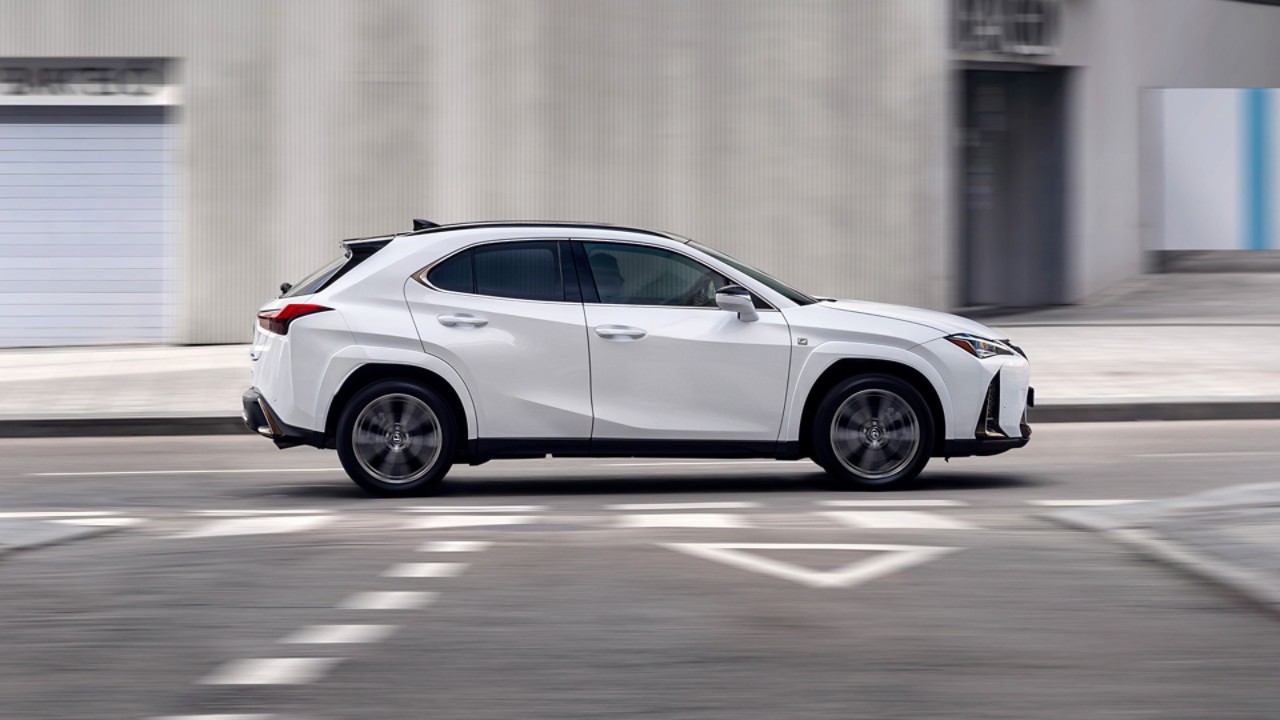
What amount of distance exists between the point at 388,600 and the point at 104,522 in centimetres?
285

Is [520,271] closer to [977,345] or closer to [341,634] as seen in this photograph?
[977,345]

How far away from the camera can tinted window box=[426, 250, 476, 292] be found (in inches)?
363

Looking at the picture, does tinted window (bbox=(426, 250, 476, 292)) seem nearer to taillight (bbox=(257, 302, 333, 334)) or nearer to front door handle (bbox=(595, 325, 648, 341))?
taillight (bbox=(257, 302, 333, 334))

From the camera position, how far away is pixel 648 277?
9.27m

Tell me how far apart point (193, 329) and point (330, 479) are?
1046 centimetres

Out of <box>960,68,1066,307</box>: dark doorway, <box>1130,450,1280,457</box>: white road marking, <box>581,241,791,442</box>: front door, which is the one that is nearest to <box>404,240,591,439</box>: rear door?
<box>581,241,791,442</box>: front door

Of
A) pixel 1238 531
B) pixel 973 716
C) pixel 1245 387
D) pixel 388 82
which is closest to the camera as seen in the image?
pixel 973 716

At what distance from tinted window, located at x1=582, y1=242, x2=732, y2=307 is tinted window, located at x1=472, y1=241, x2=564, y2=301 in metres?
0.22

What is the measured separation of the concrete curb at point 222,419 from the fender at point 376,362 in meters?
4.90

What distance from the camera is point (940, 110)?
2056cm

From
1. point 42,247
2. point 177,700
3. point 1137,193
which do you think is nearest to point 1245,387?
point 1137,193

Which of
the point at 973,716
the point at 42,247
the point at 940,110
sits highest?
the point at 940,110

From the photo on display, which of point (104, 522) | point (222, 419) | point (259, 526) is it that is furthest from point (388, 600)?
point (222, 419)

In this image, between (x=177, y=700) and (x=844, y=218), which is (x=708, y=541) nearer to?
(x=177, y=700)
